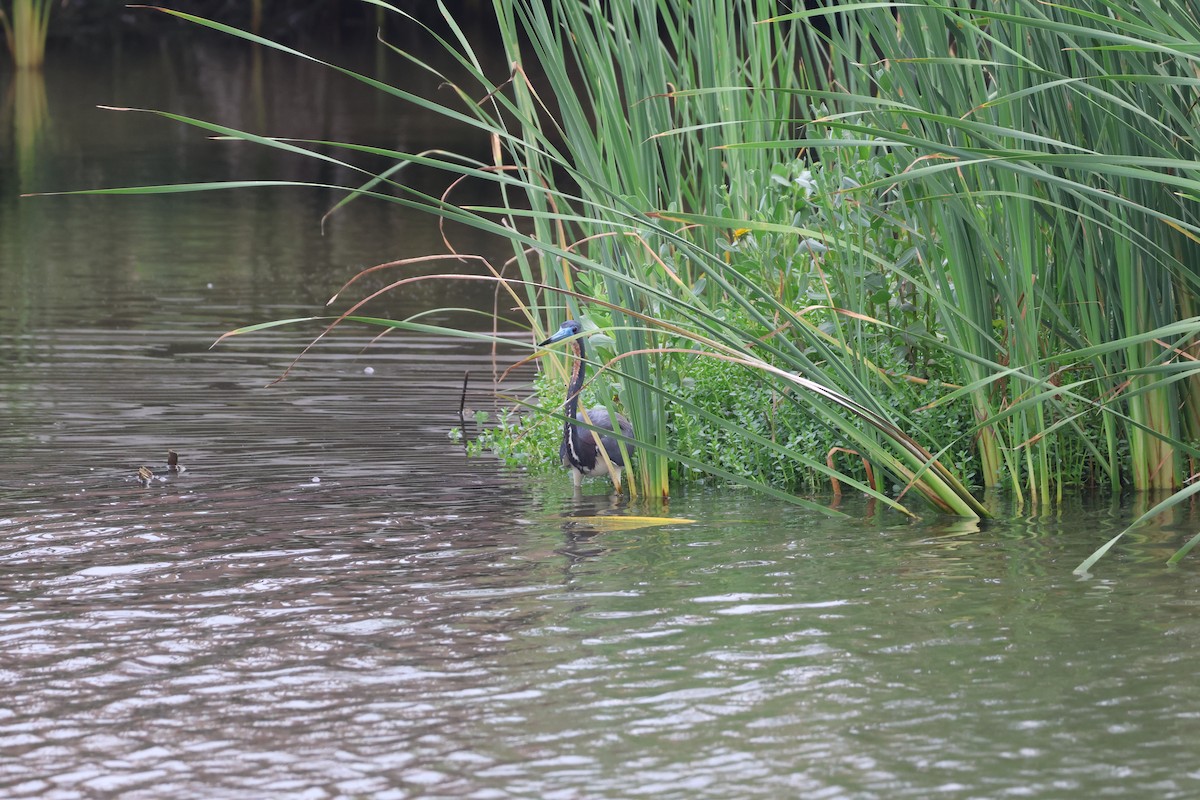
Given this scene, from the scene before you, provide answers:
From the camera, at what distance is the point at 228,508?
6609 millimetres

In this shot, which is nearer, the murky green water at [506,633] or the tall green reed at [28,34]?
the murky green water at [506,633]

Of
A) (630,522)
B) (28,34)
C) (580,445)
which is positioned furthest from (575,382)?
(28,34)

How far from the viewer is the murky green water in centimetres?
384

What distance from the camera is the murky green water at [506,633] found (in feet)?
12.6

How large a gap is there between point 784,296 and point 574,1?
1.61 m

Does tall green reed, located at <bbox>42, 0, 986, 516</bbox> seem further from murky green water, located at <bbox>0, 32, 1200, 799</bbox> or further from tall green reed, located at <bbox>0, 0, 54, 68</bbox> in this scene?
tall green reed, located at <bbox>0, 0, 54, 68</bbox>

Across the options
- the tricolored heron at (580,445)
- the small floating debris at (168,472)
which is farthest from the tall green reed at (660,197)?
the small floating debris at (168,472)

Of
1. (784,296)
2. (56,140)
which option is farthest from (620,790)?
(56,140)

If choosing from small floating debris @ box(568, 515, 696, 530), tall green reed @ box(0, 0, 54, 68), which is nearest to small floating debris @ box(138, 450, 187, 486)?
small floating debris @ box(568, 515, 696, 530)

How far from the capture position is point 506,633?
4.84 meters

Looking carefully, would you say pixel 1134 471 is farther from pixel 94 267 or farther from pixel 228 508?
pixel 94 267

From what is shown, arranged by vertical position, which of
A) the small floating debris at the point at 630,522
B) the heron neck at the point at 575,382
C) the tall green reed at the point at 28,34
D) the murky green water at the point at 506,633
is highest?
the tall green reed at the point at 28,34

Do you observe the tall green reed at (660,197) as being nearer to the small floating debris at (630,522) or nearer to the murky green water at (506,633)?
the small floating debris at (630,522)

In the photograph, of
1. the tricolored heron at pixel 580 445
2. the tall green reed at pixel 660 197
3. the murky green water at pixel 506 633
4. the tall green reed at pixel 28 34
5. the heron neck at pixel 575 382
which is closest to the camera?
the murky green water at pixel 506 633
